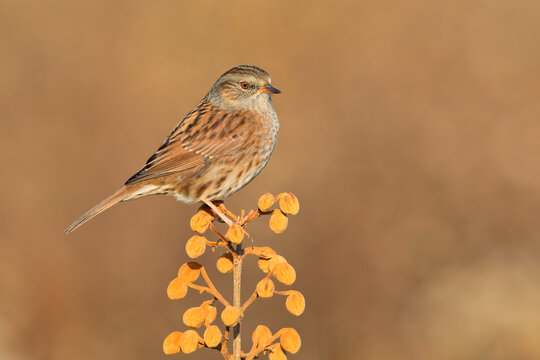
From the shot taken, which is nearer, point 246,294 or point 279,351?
point 279,351

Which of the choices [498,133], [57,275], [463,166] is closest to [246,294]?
[57,275]

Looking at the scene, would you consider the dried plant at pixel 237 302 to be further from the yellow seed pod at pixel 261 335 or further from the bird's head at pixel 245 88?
the bird's head at pixel 245 88

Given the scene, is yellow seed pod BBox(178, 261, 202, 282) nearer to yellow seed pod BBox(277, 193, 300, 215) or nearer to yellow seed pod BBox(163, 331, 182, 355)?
yellow seed pod BBox(163, 331, 182, 355)

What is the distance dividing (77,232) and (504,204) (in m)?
5.26

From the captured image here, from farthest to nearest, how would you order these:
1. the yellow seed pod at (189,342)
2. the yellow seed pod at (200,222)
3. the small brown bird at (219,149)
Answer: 1. the small brown bird at (219,149)
2. the yellow seed pod at (200,222)
3. the yellow seed pod at (189,342)

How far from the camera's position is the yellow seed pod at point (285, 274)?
3.00 meters

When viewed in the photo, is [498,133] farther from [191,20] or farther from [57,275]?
[57,275]

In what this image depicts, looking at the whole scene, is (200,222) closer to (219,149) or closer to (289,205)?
(289,205)

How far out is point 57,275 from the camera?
7469 millimetres

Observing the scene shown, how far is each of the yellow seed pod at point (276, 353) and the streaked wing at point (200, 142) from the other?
2123 millimetres

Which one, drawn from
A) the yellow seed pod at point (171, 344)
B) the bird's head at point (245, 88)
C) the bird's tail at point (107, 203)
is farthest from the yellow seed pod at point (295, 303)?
the bird's head at point (245, 88)

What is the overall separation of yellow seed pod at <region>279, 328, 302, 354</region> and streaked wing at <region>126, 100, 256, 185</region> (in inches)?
83.6

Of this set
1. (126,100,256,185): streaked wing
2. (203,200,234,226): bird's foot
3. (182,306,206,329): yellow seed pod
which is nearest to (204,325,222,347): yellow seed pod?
(182,306,206,329): yellow seed pod

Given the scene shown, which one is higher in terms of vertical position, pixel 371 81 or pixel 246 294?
pixel 371 81
